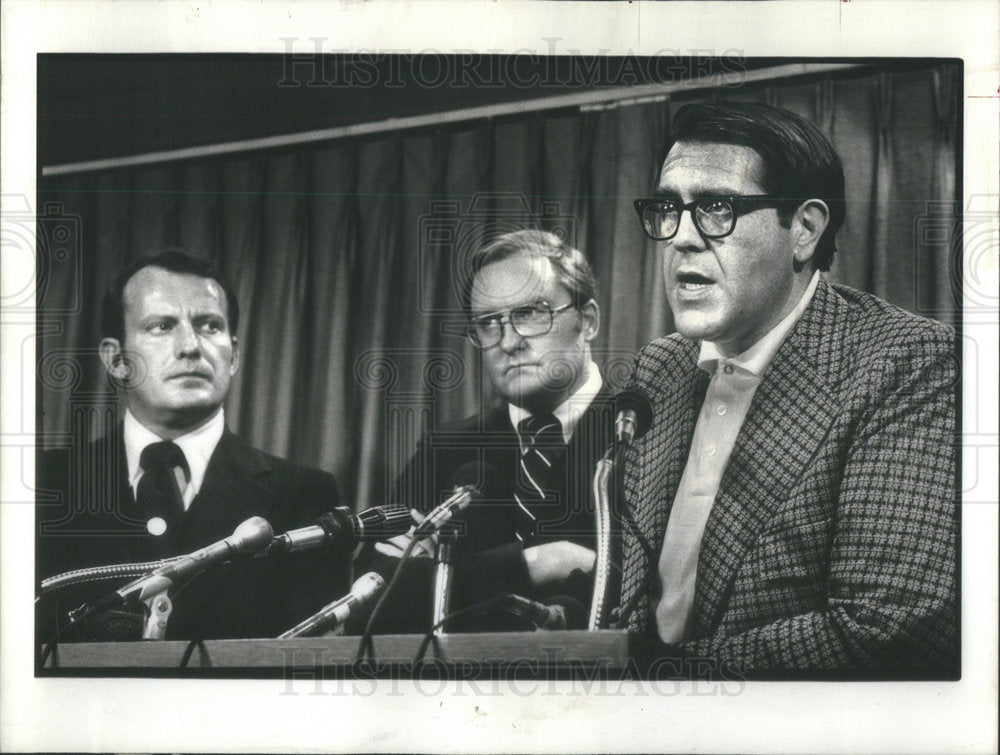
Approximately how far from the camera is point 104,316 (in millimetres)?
3277

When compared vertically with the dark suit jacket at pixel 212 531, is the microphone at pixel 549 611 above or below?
below

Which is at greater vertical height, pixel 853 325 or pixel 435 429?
pixel 853 325

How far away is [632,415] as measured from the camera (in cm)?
324

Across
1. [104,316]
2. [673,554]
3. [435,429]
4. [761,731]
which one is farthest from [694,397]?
[104,316]

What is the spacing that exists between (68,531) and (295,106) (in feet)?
5.03

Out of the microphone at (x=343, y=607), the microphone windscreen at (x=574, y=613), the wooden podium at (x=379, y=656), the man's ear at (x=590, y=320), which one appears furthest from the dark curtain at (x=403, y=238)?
the microphone windscreen at (x=574, y=613)

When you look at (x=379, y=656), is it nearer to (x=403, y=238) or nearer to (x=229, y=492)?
(x=229, y=492)

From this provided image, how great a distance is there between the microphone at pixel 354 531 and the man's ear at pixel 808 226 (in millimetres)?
1484

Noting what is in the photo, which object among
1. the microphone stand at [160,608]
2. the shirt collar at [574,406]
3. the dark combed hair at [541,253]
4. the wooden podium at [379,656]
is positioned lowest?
the wooden podium at [379,656]

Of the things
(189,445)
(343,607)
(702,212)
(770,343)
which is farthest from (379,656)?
(702,212)

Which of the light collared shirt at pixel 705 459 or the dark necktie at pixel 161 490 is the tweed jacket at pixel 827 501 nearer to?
the light collared shirt at pixel 705 459

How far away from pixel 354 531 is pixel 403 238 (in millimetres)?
940

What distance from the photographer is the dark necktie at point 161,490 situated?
3240 millimetres

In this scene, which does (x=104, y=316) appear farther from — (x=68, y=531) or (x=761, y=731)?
(x=761, y=731)
